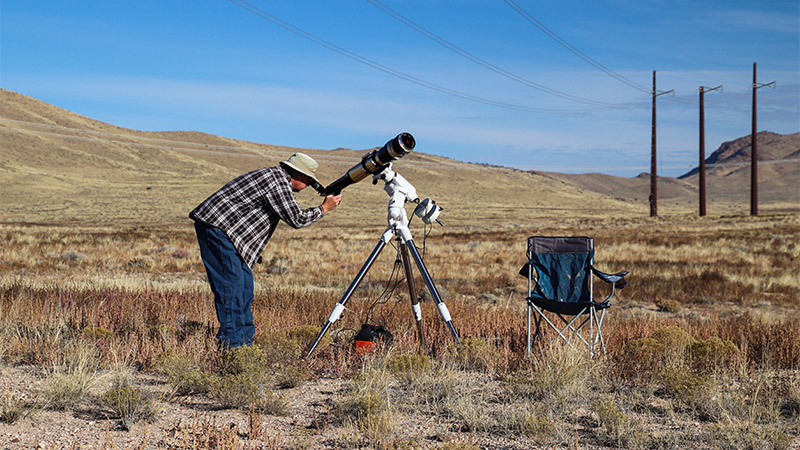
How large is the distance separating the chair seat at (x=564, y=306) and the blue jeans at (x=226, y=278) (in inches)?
105

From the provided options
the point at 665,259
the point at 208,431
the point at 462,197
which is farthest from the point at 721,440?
the point at 462,197

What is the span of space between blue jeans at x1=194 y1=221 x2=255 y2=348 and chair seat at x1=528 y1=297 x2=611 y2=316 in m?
2.66

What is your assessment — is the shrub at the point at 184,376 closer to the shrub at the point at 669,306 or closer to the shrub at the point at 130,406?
the shrub at the point at 130,406

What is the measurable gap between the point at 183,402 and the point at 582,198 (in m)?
137

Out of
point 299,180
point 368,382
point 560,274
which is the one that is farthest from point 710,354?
point 299,180

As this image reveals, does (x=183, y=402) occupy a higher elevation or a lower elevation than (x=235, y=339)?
lower

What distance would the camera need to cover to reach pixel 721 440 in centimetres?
348

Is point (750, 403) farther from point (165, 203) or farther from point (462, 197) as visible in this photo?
point (462, 197)

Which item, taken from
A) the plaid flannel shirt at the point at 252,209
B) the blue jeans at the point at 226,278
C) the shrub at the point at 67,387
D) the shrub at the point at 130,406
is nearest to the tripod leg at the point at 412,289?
the plaid flannel shirt at the point at 252,209

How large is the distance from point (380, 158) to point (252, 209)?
1.13 metres

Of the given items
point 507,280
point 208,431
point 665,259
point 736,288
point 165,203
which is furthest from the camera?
point 165,203

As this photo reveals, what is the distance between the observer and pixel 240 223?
4.82m

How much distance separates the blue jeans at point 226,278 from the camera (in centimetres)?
480

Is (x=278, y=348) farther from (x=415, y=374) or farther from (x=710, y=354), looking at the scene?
(x=710, y=354)
